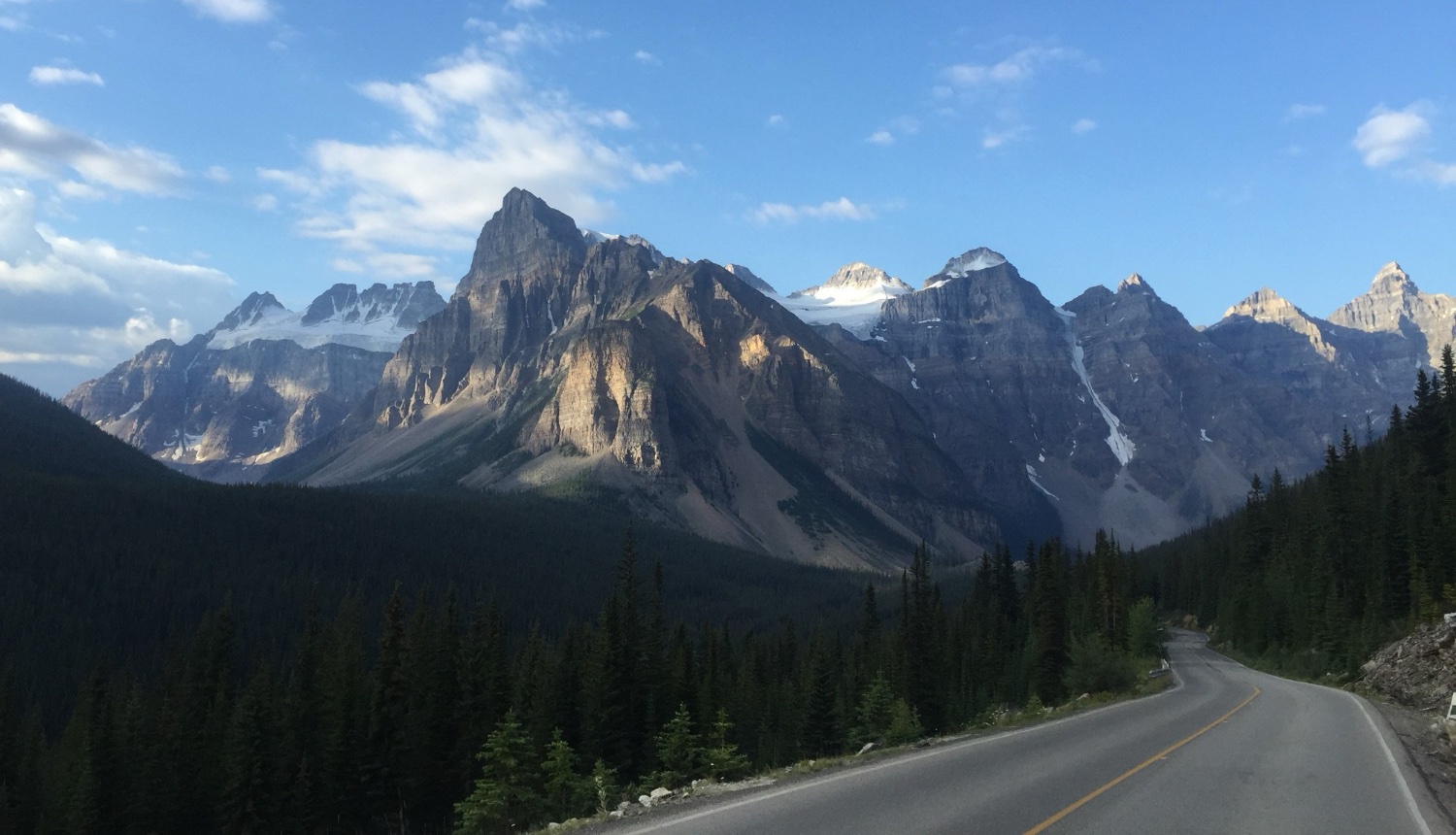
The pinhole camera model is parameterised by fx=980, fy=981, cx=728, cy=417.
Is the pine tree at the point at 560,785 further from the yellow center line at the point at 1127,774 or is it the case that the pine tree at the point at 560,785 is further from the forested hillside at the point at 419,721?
the yellow center line at the point at 1127,774

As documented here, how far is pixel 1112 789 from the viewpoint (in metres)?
16.9

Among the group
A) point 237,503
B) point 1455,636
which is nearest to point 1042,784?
point 1455,636

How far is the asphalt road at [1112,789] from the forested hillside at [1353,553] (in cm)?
3379

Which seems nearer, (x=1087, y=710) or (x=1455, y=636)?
(x=1087, y=710)

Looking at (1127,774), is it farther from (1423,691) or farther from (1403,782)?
(1423,691)

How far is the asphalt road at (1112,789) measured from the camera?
14.4 meters

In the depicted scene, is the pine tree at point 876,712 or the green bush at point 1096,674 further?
the pine tree at point 876,712

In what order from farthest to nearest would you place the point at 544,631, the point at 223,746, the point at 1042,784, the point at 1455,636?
the point at 544,631 < the point at 223,746 < the point at 1455,636 < the point at 1042,784

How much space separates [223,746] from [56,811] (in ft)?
41.8

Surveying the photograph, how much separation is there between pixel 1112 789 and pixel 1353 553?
68.9 meters

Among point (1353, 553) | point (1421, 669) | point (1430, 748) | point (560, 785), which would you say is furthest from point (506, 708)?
point (1353, 553)

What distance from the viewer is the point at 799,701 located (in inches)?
2820

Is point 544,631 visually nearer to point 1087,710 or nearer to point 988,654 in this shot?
point 988,654

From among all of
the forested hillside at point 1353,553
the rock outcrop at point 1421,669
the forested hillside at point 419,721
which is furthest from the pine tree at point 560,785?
the forested hillside at point 1353,553
